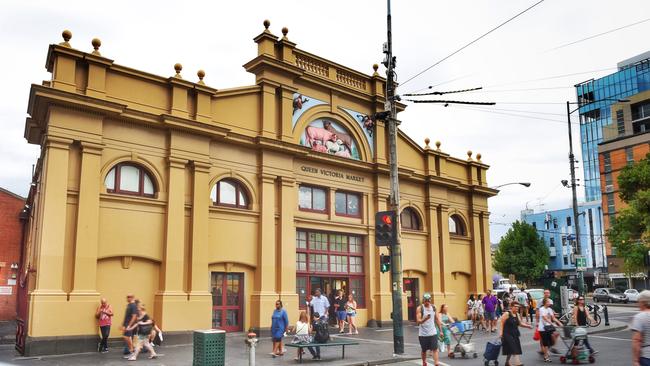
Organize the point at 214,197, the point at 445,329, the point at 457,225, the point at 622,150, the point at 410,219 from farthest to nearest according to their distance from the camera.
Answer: the point at 622,150 < the point at 457,225 < the point at 410,219 < the point at 214,197 < the point at 445,329

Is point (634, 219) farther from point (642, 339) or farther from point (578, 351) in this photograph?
point (642, 339)

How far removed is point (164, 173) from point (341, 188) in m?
8.50

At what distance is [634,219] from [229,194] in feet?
94.0

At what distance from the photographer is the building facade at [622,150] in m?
63.8

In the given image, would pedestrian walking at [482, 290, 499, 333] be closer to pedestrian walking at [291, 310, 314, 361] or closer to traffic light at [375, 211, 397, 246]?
traffic light at [375, 211, 397, 246]

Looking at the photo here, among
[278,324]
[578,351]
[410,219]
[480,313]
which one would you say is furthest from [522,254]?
[278,324]

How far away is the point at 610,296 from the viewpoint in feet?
167

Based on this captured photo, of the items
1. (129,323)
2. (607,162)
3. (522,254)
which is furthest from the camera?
(607,162)

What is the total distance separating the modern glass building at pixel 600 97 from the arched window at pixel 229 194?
53652 mm

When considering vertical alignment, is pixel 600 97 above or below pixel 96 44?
above

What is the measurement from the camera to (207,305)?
65.1 feet

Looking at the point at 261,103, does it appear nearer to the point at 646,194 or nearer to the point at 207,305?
the point at 207,305

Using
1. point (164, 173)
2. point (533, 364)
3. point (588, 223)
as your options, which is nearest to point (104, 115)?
point (164, 173)

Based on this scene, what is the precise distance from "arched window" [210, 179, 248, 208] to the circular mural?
3768 mm
